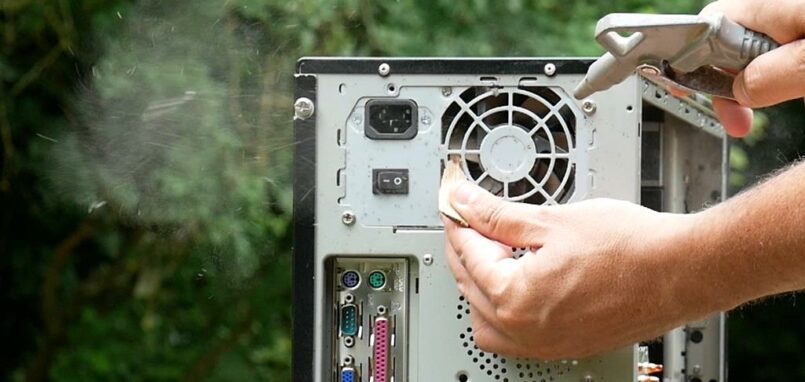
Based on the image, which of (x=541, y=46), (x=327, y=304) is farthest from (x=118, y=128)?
(x=327, y=304)

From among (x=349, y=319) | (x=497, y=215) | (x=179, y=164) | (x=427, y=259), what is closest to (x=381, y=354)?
(x=349, y=319)

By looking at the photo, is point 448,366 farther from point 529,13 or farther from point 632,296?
point 529,13

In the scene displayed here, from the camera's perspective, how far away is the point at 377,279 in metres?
3.06

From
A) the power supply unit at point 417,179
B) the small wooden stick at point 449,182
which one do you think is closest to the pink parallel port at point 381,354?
the power supply unit at point 417,179

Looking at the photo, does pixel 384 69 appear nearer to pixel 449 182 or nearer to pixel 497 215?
pixel 449 182

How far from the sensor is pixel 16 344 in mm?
7219

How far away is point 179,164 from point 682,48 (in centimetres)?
280

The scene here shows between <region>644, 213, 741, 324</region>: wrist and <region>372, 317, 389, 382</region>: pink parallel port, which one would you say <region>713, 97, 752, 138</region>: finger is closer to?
<region>644, 213, 741, 324</region>: wrist

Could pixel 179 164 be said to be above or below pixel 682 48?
below

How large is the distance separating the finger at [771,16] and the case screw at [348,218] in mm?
975

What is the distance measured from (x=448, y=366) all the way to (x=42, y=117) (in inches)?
154

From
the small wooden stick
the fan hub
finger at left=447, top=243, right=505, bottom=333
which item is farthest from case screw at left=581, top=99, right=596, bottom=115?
finger at left=447, top=243, right=505, bottom=333

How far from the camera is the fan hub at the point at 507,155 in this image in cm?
293

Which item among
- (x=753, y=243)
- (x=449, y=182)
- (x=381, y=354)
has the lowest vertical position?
(x=381, y=354)
